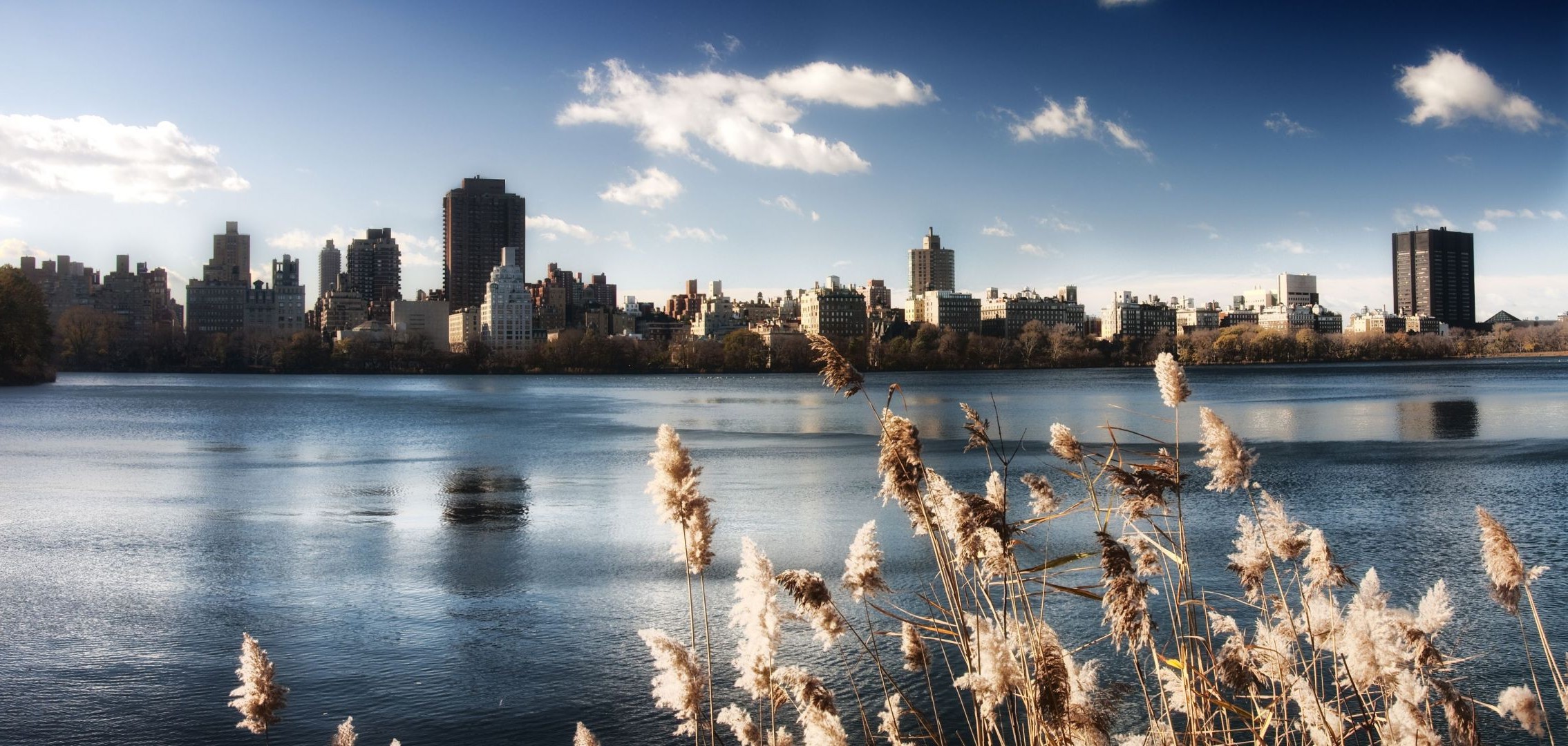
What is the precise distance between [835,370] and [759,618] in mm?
893

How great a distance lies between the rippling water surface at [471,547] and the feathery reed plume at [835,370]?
606 cm

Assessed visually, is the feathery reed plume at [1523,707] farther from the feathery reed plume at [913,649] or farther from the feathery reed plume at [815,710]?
the feathery reed plume at [815,710]

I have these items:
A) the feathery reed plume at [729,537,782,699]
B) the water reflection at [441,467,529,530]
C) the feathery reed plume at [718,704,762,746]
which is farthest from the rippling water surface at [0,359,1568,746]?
the feathery reed plume at [729,537,782,699]

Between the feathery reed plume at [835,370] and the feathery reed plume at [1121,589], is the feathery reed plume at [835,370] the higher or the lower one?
the higher one

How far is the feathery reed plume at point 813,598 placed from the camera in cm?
349

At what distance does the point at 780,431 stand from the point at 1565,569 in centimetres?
3113

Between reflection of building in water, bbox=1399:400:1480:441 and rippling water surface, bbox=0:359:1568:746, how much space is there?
36cm

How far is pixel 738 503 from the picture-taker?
21.8 m

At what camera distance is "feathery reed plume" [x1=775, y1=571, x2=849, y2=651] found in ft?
11.5

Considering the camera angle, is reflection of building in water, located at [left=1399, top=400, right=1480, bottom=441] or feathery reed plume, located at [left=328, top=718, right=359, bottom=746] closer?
feathery reed plume, located at [left=328, top=718, right=359, bottom=746]

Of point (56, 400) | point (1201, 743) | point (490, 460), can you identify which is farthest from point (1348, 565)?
point (56, 400)

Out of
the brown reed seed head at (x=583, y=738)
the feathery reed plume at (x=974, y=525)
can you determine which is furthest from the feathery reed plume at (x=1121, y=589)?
the brown reed seed head at (x=583, y=738)

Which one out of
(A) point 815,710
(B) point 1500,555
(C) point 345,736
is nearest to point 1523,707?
(B) point 1500,555

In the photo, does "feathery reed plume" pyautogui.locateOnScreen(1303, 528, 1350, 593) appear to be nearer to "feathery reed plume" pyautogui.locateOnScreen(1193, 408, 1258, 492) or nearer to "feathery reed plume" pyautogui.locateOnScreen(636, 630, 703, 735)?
"feathery reed plume" pyautogui.locateOnScreen(1193, 408, 1258, 492)
